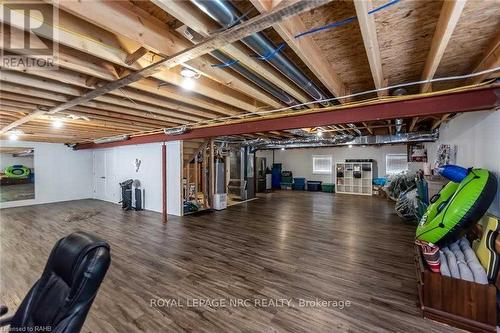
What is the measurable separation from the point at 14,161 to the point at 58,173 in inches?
46.5

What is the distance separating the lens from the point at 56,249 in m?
1.27

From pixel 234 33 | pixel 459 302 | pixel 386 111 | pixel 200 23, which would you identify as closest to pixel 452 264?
pixel 459 302

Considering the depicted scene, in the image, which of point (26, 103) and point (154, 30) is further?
point (26, 103)

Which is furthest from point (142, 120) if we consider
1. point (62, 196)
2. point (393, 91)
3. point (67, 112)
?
point (62, 196)

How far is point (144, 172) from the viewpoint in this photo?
21.9 feet

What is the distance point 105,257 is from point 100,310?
1557mm

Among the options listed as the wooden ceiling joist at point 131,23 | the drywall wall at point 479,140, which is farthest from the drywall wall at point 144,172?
the drywall wall at point 479,140

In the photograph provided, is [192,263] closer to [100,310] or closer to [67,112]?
[100,310]

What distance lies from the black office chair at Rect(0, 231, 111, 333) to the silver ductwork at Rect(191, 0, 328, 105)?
1.28 m

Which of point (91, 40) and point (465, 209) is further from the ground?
point (91, 40)

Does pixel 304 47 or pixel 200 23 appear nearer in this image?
pixel 200 23

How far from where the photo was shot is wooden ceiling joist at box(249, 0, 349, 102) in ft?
3.96

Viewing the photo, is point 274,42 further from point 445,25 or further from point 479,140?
point 479,140

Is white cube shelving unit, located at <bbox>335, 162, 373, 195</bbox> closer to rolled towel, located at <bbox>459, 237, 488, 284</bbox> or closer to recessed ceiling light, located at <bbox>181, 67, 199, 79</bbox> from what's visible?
rolled towel, located at <bbox>459, 237, 488, 284</bbox>
